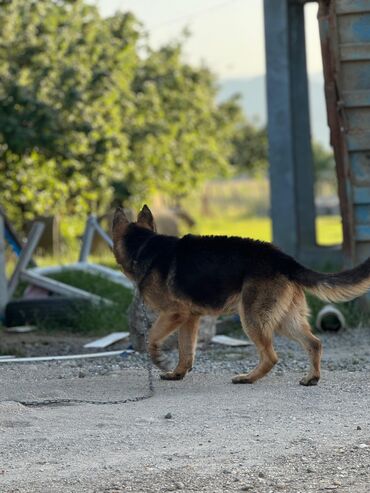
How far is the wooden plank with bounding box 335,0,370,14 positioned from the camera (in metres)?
11.6

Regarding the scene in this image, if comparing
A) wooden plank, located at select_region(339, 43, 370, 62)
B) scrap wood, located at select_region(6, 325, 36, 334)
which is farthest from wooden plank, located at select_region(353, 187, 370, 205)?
scrap wood, located at select_region(6, 325, 36, 334)

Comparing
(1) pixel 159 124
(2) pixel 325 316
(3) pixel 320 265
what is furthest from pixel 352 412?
(1) pixel 159 124

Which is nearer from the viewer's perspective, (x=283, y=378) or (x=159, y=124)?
(x=283, y=378)

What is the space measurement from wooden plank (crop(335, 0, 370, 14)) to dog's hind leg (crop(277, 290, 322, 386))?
445 cm

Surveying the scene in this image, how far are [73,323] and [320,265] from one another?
328cm

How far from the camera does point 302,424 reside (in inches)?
272

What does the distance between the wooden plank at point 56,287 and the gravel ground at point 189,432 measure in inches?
114

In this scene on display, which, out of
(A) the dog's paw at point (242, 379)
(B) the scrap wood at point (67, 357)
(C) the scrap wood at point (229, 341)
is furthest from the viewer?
(C) the scrap wood at point (229, 341)

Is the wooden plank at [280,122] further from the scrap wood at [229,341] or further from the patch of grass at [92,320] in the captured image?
the scrap wood at [229,341]

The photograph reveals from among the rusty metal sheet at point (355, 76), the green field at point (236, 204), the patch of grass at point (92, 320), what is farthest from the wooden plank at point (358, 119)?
the green field at point (236, 204)

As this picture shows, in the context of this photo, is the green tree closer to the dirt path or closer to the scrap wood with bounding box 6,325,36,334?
the scrap wood with bounding box 6,325,36,334

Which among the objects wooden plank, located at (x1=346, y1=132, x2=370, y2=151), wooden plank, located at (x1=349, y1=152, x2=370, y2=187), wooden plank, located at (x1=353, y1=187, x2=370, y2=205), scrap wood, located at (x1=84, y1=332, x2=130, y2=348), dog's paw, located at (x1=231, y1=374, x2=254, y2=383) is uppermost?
wooden plank, located at (x1=346, y1=132, x2=370, y2=151)

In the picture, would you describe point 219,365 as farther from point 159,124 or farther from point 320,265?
point 159,124

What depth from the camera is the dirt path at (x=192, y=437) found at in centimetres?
565
